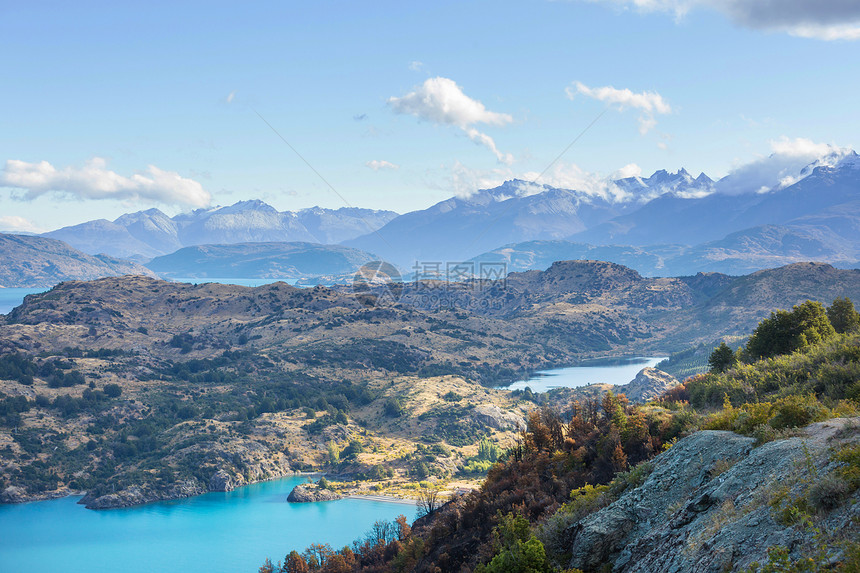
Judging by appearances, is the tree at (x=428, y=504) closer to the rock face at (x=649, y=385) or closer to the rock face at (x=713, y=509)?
the rock face at (x=713, y=509)

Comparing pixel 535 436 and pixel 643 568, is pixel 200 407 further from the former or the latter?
pixel 643 568

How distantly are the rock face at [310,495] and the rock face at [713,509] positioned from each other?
3742 inches

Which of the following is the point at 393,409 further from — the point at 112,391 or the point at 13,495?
the point at 13,495

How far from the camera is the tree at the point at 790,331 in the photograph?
36.3 metres

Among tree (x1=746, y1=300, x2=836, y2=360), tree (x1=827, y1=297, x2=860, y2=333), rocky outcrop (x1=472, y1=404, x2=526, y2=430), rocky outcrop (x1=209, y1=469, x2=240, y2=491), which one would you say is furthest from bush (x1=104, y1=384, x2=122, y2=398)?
tree (x1=827, y1=297, x2=860, y2=333)

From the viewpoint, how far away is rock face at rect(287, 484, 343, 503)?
105 m

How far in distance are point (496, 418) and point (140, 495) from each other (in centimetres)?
7311

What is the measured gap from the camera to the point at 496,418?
137 meters

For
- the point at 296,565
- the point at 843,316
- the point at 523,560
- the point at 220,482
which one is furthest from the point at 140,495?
the point at 523,560

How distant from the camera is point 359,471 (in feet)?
373

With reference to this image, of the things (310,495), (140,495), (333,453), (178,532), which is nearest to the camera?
(178,532)

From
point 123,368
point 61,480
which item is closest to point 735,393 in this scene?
point 61,480

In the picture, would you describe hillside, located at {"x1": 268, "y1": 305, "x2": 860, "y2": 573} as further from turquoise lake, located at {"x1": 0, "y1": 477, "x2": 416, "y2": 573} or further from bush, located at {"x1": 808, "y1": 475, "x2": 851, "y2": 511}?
turquoise lake, located at {"x1": 0, "y1": 477, "x2": 416, "y2": 573}

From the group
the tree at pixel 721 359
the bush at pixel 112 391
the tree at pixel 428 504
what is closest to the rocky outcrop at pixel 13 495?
the bush at pixel 112 391
